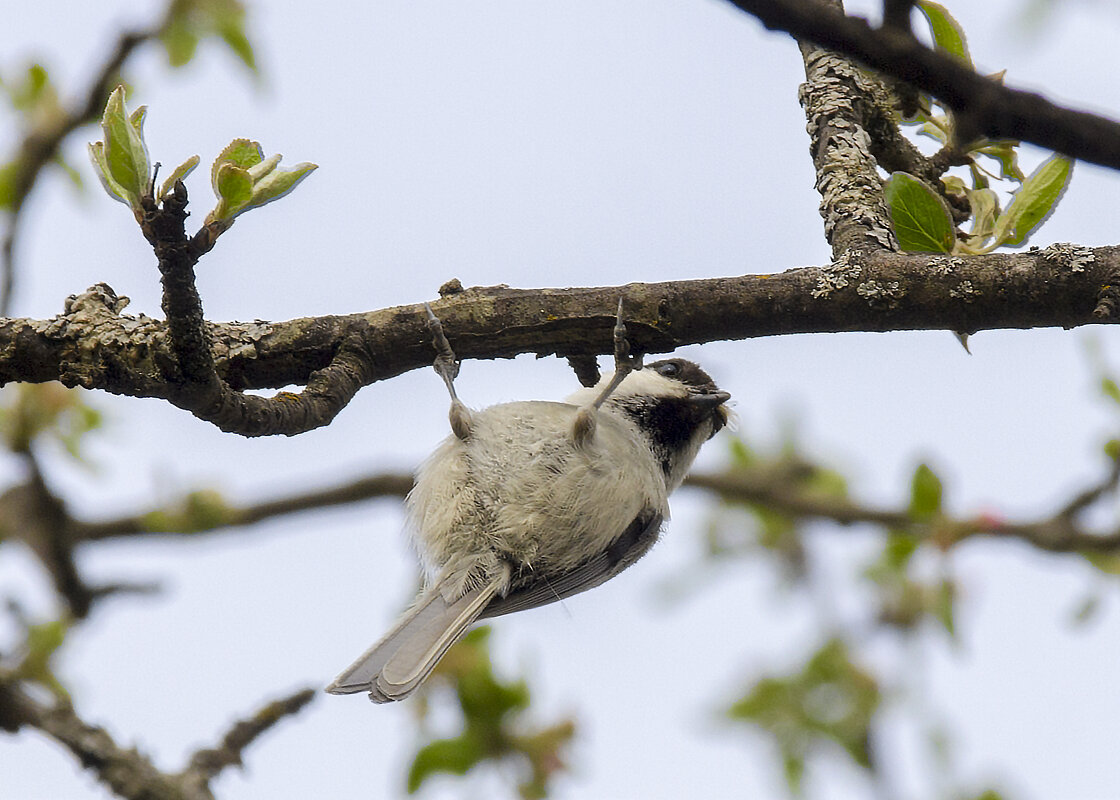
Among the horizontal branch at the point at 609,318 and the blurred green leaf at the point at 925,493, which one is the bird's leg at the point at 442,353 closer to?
the horizontal branch at the point at 609,318

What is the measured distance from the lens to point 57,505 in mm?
2861

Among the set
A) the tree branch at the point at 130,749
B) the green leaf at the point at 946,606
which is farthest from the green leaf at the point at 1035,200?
the tree branch at the point at 130,749

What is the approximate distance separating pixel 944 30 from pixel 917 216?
0.38 meters

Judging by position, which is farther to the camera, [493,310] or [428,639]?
[428,639]

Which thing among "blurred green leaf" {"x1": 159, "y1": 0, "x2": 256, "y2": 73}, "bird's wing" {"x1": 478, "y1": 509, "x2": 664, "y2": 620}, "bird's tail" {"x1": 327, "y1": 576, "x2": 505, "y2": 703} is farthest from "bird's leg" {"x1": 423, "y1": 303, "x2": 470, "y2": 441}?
"blurred green leaf" {"x1": 159, "y1": 0, "x2": 256, "y2": 73}

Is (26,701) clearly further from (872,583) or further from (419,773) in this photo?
(872,583)

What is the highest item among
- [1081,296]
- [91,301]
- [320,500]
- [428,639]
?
[91,301]

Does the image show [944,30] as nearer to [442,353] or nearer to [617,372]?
[617,372]

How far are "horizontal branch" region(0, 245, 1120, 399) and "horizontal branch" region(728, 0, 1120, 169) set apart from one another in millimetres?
1146

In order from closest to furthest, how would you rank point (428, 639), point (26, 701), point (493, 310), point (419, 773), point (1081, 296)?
point (1081, 296), point (493, 310), point (26, 701), point (428, 639), point (419, 773)

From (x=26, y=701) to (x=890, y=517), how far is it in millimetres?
2375

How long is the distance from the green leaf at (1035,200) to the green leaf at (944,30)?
0.27 m

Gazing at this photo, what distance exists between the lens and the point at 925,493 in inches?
112

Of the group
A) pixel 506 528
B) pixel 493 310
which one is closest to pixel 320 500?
pixel 506 528
